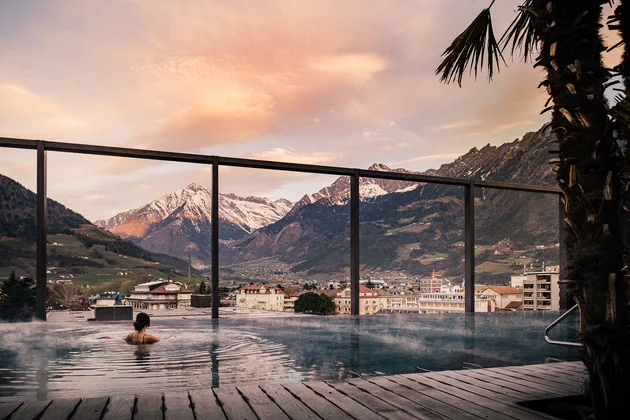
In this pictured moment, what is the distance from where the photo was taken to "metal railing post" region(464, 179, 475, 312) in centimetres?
827

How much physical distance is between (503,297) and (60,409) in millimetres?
8840

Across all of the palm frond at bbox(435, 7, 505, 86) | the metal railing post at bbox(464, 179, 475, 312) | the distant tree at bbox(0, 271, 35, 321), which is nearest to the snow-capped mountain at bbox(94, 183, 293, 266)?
the distant tree at bbox(0, 271, 35, 321)

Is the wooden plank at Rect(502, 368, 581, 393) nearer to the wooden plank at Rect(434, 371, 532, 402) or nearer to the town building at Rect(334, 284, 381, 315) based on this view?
the wooden plank at Rect(434, 371, 532, 402)

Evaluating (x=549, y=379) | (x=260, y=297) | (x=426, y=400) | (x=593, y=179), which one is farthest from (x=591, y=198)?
(x=260, y=297)

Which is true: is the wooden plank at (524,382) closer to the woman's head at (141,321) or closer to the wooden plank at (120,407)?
the wooden plank at (120,407)

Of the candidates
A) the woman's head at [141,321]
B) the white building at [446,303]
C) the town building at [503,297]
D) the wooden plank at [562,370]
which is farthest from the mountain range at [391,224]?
the wooden plank at [562,370]

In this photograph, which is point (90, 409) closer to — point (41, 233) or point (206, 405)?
point (206, 405)

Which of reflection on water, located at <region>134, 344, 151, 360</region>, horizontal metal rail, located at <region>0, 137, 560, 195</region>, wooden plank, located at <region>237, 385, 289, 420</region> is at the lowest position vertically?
reflection on water, located at <region>134, 344, 151, 360</region>

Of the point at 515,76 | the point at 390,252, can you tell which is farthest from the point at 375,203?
the point at 515,76

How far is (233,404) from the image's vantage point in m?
2.22

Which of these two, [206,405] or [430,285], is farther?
[430,285]

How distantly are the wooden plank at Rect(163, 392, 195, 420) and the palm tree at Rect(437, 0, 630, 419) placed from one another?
1.61 meters

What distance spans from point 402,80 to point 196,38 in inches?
212

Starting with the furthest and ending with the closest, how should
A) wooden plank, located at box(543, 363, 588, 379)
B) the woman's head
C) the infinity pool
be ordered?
the woman's head
the infinity pool
wooden plank, located at box(543, 363, 588, 379)
